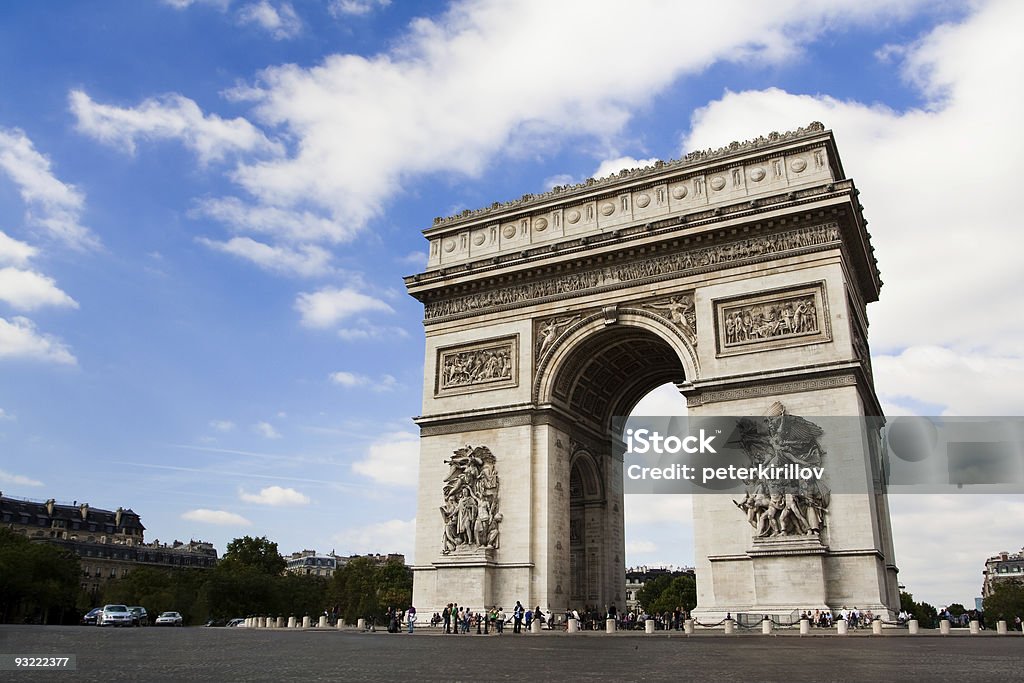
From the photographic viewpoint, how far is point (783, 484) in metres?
21.4

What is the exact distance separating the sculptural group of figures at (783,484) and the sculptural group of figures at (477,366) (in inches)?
308

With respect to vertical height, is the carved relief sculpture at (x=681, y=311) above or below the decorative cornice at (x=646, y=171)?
below

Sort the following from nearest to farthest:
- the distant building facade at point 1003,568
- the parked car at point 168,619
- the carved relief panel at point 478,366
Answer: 1. the carved relief panel at point 478,366
2. the parked car at point 168,619
3. the distant building facade at point 1003,568

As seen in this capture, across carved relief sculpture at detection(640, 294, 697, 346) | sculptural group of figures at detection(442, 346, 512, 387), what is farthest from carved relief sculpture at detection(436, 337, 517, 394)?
carved relief sculpture at detection(640, 294, 697, 346)

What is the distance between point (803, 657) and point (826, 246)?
15158 millimetres

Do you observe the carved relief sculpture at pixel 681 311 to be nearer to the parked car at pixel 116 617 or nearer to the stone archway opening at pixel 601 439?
the stone archway opening at pixel 601 439

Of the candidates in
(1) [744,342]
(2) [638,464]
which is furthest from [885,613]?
(2) [638,464]

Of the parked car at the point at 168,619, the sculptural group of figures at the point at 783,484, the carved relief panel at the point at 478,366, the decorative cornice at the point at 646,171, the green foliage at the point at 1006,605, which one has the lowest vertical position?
the parked car at the point at 168,619

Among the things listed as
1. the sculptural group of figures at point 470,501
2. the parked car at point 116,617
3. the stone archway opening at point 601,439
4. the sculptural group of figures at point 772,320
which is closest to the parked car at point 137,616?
the parked car at point 116,617

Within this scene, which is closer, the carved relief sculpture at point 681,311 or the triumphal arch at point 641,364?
the triumphal arch at point 641,364

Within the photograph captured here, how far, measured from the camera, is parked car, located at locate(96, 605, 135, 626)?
115 ft

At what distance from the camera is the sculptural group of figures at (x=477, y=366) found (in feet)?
87.7

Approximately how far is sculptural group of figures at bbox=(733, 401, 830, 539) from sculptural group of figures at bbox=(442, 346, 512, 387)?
7.83 m

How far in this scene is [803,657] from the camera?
377 inches
